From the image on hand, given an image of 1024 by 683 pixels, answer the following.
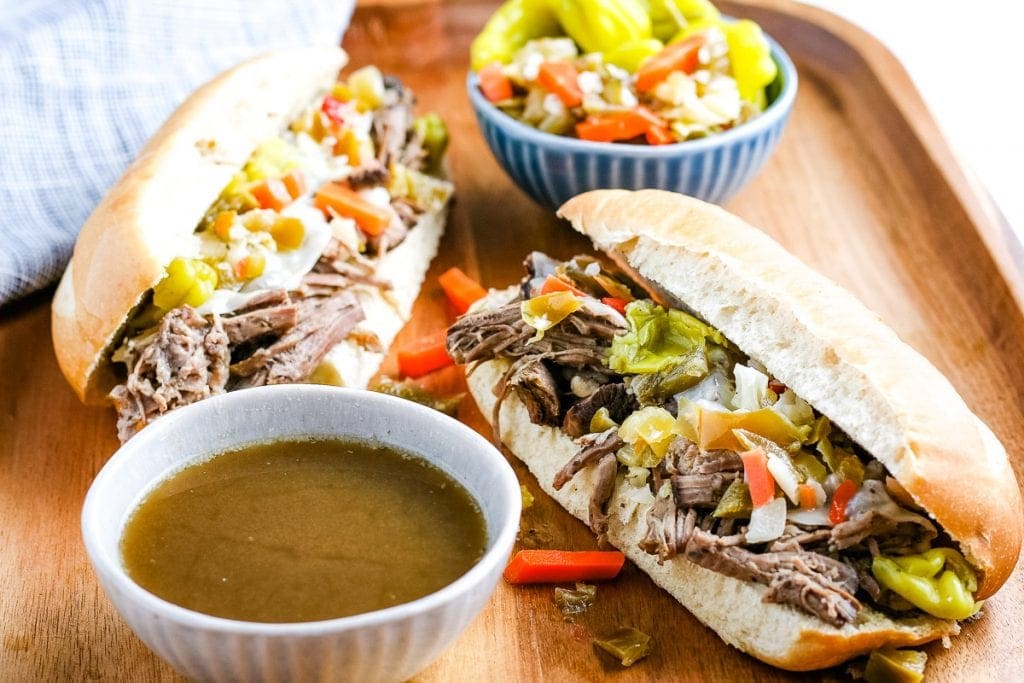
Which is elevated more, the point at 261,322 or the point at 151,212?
the point at 151,212

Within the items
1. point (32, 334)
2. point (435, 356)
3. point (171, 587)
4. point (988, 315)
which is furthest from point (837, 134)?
point (171, 587)

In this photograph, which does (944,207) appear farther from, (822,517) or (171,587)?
(171,587)

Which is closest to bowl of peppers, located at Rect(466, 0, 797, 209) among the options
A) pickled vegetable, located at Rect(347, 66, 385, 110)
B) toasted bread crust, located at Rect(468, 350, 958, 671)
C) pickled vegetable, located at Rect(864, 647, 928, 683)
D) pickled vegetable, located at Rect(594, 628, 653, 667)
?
pickled vegetable, located at Rect(347, 66, 385, 110)

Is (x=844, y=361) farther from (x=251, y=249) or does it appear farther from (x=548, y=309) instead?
(x=251, y=249)

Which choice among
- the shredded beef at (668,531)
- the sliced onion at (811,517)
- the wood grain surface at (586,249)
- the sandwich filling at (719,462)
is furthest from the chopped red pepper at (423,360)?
the sliced onion at (811,517)

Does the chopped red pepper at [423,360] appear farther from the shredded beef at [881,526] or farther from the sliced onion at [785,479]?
the shredded beef at [881,526]

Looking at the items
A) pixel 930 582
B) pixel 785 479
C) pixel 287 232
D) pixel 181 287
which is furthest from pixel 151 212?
pixel 930 582

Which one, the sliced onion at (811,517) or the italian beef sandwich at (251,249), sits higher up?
the sliced onion at (811,517)
